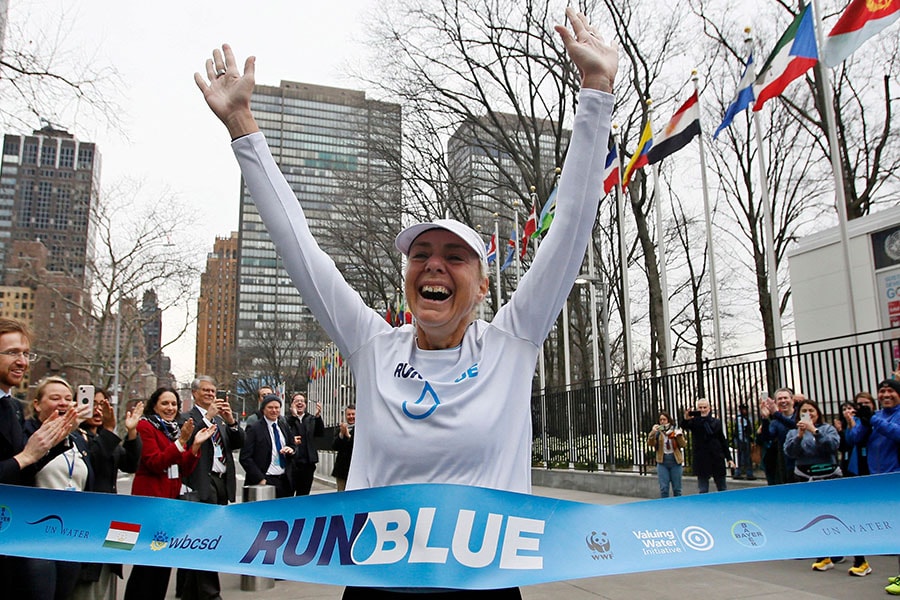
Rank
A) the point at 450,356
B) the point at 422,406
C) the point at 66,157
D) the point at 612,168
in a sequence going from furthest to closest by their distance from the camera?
the point at 66,157 → the point at 612,168 → the point at 450,356 → the point at 422,406

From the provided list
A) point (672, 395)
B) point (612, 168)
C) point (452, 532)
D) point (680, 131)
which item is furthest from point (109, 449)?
point (612, 168)

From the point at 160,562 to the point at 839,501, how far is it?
2323 mm

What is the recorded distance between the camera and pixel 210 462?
7.52m

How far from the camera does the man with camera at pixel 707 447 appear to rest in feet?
35.7

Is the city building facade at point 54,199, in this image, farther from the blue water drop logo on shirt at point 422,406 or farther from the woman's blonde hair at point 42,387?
the blue water drop logo on shirt at point 422,406

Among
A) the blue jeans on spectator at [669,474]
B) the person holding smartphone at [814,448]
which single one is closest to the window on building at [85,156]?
the blue jeans on spectator at [669,474]

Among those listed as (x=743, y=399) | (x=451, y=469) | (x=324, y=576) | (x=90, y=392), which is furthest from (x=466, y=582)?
(x=743, y=399)

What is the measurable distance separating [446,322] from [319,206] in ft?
133

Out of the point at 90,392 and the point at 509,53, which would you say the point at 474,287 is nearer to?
the point at 90,392

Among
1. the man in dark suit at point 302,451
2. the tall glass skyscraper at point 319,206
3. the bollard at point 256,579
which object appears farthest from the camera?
the tall glass skyscraper at point 319,206

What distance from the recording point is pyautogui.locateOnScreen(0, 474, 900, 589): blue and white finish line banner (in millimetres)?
1824

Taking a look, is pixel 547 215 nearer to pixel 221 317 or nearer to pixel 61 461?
pixel 61 461

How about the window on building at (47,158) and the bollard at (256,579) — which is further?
the window on building at (47,158)

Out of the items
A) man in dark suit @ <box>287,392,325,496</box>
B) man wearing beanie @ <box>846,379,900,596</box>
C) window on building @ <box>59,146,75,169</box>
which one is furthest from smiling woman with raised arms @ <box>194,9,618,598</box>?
window on building @ <box>59,146,75,169</box>
